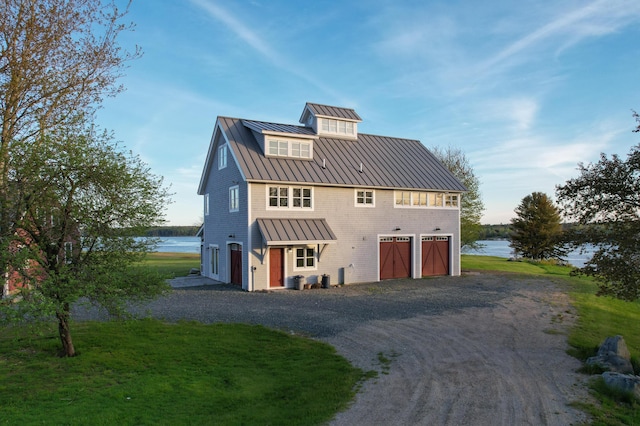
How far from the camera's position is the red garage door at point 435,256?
27.0 m

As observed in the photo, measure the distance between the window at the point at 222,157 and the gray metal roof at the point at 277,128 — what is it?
1.85 metres

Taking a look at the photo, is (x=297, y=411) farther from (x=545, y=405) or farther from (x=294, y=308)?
(x=294, y=308)

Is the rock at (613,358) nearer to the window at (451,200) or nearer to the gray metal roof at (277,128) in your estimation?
the gray metal roof at (277,128)

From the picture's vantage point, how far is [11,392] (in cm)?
789

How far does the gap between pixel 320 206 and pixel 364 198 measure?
9.67ft

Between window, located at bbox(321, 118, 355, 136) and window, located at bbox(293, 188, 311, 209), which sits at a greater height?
window, located at bbox(321, 118, 355, 136)

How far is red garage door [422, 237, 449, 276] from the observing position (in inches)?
1064

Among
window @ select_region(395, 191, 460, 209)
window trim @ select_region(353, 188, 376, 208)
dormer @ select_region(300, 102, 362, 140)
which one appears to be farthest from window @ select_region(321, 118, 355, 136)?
window @ select_region(395, 191, 460, 209)

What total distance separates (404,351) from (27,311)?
26.3ft

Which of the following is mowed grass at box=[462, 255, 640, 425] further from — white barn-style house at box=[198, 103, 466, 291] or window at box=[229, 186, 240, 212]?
window at box=[229, 186, 240, 212]

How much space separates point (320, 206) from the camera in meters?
23.2

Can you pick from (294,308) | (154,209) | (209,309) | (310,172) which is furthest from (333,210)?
(154,209)

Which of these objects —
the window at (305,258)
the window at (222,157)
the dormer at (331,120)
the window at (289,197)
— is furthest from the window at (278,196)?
the dormer at (331,120)

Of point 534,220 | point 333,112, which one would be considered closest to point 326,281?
point 333,112
